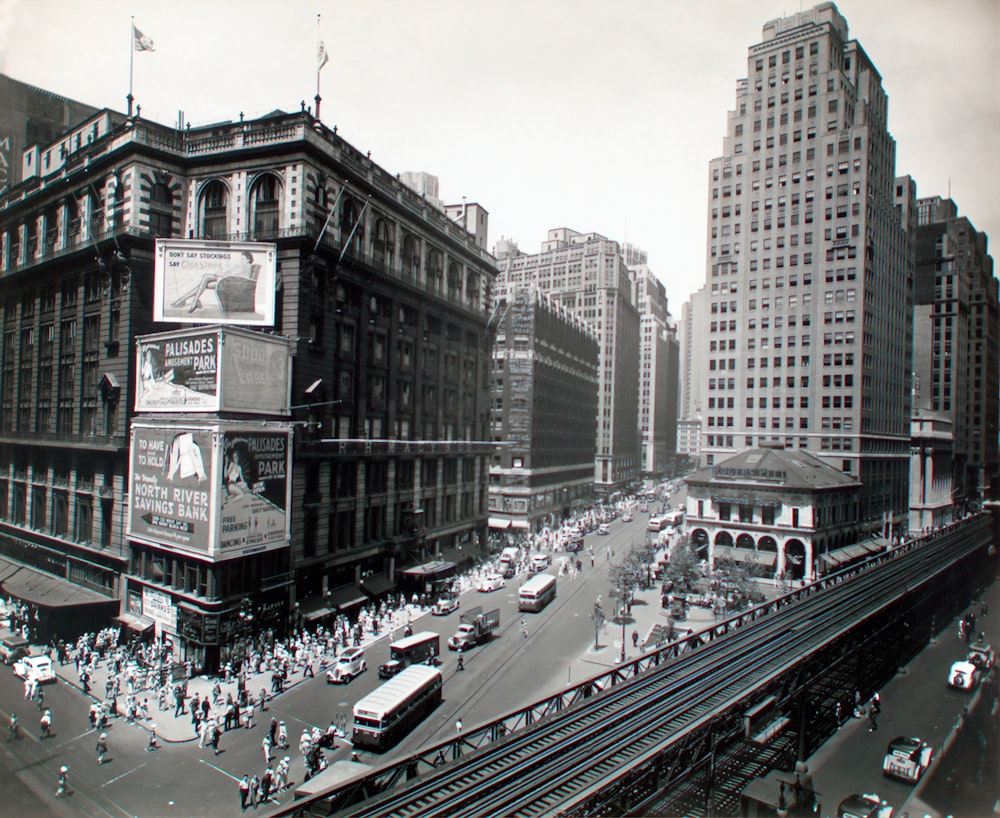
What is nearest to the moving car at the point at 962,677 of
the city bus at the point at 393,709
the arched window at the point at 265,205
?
the city bus at the point at 393,709

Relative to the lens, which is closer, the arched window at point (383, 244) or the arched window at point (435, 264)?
the arched window at point (383, 244)

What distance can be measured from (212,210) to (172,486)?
69.4ft

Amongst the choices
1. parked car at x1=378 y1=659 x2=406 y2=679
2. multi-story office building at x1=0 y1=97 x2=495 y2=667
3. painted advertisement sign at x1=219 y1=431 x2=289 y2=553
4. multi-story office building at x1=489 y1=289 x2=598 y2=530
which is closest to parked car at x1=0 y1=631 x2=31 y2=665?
multi-story office building at x1=0 y1=97 x2=495 y2=667


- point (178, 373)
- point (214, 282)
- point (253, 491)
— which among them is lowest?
point (253, 491)

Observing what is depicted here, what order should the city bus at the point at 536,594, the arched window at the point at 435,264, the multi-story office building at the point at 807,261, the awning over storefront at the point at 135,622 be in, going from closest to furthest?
the awning over storefront at the point at 135,622 < the city bus at the point at 536,594 < the arched window at the point at 435,264 < the multi-story office building at the point at 807,261

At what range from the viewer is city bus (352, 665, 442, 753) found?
99.8 ft

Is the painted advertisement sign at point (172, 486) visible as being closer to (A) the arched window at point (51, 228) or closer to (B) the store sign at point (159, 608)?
(B) the store sign at point (159, 608)

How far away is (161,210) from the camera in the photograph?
152 feet

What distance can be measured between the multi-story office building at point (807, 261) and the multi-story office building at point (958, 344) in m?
17.3

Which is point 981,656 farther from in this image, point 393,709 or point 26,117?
point 26,117

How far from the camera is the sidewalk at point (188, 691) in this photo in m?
32.2

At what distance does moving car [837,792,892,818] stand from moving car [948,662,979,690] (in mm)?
20278

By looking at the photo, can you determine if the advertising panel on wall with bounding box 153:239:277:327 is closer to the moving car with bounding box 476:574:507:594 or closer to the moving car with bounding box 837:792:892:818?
the moving car with bounding box 476:574:507:594

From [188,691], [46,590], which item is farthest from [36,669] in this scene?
[46,590]
